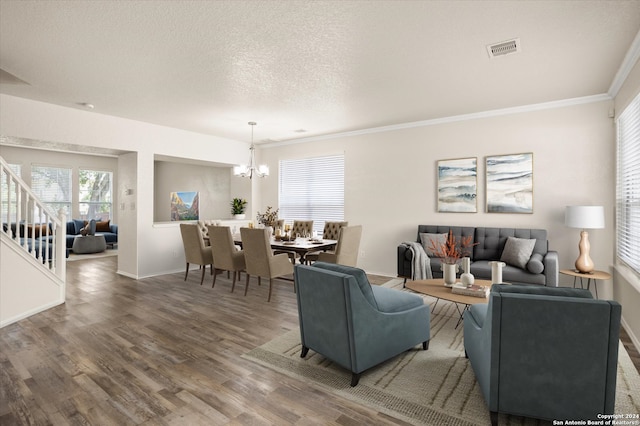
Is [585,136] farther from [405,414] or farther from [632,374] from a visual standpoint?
[405,414]

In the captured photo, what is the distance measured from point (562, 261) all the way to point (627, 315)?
46.7 inches

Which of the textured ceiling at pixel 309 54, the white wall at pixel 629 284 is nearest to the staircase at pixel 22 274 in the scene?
the textured ceiling at pixel 309 54

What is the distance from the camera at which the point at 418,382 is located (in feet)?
7.95

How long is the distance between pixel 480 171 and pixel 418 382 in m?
3.80

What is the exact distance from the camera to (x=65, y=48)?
314cm

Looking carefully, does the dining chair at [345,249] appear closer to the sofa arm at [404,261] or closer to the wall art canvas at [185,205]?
the sofa arm at [404,261]

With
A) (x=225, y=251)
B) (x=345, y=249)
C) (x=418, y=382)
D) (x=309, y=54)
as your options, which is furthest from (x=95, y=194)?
(x=418, y=382)

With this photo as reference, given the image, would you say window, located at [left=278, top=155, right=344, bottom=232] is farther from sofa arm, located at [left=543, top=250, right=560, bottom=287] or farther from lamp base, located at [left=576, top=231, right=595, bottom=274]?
lamp base, located at [left=576, top=231, right=595, bottom=274]

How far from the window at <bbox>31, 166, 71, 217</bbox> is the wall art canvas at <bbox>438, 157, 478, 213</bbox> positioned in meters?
9.21

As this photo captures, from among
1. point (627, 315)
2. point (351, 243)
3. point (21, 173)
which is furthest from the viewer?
point (21, 173)

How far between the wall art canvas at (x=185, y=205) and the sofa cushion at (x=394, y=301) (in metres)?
7.31

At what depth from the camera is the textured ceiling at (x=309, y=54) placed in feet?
8.29

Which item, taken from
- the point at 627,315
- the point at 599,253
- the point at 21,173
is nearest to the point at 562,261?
the point at 599,253

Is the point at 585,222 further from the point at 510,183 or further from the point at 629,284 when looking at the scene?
the point at 510,183
